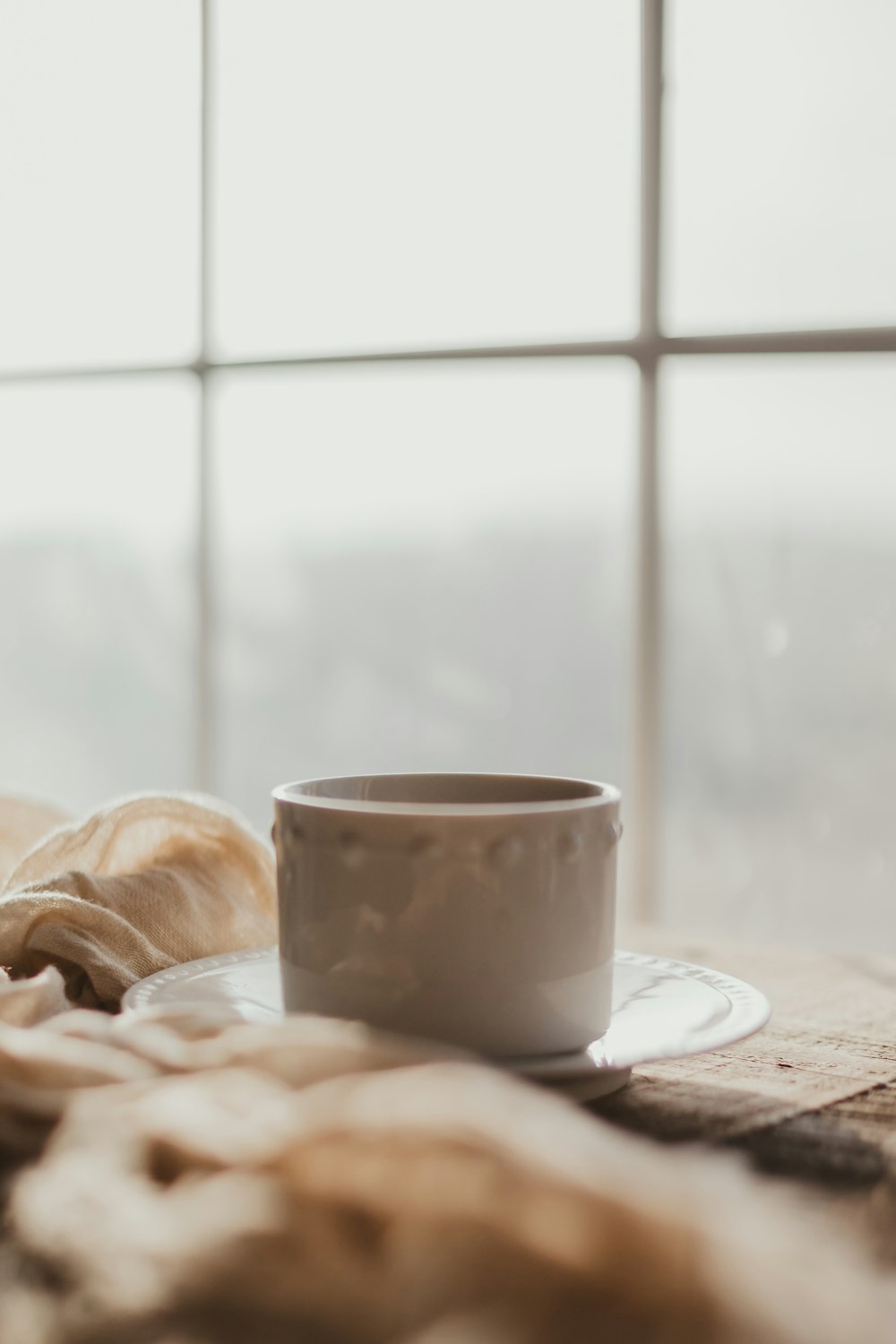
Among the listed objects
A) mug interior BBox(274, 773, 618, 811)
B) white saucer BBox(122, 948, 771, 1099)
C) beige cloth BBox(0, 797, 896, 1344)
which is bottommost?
white saucer BBox(122, 948, 771, 1099)

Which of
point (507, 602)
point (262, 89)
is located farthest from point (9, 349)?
point (507, 602)

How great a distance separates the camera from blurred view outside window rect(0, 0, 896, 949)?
1312mm

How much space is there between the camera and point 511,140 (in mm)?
1423

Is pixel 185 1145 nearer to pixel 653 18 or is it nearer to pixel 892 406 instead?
pixel 892 406

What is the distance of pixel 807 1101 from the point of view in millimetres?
448

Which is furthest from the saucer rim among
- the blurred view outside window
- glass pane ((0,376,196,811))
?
glass pane ((0,376,196,811))

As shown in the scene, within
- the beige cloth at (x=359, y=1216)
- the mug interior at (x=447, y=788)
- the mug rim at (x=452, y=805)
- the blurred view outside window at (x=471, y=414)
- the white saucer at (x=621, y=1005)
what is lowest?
the white saucer at (x=621, y=1005)

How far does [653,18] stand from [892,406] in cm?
48

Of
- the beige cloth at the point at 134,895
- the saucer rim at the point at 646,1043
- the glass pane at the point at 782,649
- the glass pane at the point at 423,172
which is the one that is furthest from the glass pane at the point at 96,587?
the saucer rim at the point at 646,1043

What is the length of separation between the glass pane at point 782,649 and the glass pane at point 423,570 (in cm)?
8

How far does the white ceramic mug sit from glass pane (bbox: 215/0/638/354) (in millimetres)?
1050

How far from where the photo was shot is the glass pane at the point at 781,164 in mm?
1272

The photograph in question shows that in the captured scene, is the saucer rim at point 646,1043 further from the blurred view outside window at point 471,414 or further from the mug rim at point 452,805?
the blurred view outside window at point 471,414

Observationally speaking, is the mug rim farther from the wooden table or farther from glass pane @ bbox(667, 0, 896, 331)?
glass pane @ bbox(667, 0, 896, 331)
